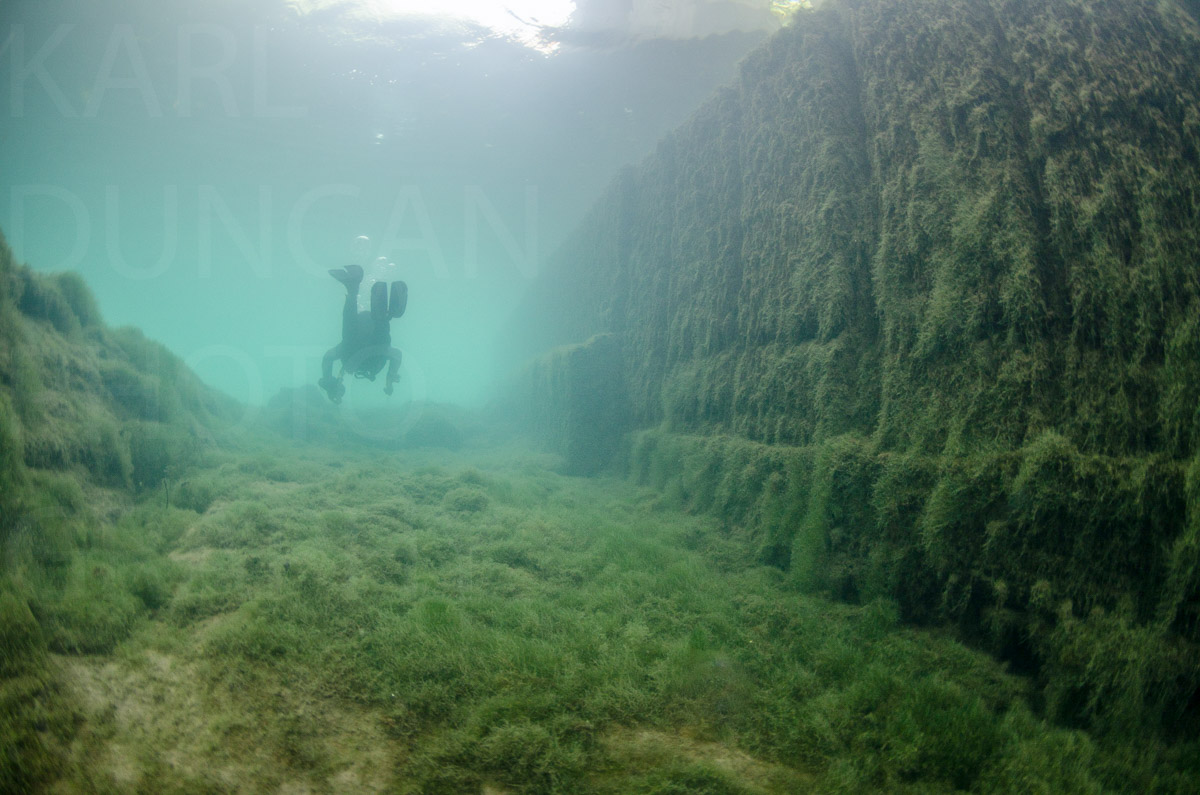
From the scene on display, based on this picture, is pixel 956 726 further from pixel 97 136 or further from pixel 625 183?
pixel 97 136

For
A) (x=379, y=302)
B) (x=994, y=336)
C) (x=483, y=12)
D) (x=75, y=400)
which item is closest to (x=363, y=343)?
(x=379, y=302)

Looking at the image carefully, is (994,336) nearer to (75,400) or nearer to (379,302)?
(75,400)

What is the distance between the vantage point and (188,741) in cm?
238

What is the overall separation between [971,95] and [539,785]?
5346 millimetres

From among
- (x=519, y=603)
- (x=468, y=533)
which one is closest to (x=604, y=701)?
(x=519, y=603)

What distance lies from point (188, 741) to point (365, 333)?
40.9 feet

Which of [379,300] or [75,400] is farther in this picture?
[379,300]

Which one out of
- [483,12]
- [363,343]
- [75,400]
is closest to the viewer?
[75,400]

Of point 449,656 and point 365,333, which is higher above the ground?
point 365,333

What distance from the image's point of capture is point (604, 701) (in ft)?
8.91

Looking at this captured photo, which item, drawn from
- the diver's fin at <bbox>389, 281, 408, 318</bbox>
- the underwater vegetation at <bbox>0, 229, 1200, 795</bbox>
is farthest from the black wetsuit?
the underwater vegetation at <bbox>0, 229, 1200, 795</bbox>

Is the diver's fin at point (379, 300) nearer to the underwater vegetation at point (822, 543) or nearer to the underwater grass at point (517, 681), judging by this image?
the underwater vegetation at point (822, 543)

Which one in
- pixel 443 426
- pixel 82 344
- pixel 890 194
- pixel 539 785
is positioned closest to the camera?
pixel 539 785

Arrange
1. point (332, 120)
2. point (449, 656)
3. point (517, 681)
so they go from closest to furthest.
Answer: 1. point (517, 681)
2. point (449, 656)
3. point (332, 120)
